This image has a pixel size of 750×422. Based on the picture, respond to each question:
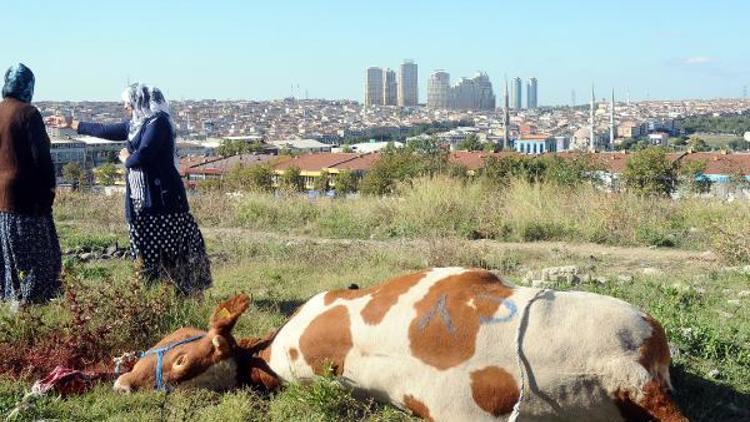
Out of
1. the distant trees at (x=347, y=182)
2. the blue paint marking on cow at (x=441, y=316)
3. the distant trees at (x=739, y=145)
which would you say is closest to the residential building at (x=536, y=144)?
the distant trees at (x=739, y=145)

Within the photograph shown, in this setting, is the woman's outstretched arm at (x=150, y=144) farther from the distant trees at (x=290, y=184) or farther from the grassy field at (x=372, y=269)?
the distant trees at (x=290, y=184)

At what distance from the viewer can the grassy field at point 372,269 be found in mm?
3676

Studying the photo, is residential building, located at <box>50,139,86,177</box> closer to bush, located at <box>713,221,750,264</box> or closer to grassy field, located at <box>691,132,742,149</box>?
bush, located at <box>713,221,750,264</box>

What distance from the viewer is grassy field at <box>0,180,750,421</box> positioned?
3676mm

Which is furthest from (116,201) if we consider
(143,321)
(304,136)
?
(304,136)

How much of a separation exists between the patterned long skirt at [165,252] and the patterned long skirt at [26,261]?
0.61m

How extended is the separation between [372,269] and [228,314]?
10.3 feet

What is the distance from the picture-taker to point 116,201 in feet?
42.9

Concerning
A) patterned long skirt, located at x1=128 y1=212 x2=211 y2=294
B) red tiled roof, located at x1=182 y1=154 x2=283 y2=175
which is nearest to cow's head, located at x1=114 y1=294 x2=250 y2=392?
patterned long skirt, located at x1=128 y1=212 x2=211 y2=294

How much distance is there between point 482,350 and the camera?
9.93 ft

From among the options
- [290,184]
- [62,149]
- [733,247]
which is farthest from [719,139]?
[733,247]

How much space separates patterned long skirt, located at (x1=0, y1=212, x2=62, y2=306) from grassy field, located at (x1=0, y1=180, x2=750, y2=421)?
334mm

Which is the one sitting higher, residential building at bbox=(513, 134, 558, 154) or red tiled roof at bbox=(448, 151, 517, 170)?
red tiled roof at bbox=(448, 151, 517, 170)

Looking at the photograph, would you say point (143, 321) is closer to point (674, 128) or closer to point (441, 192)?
point (441, 192)
